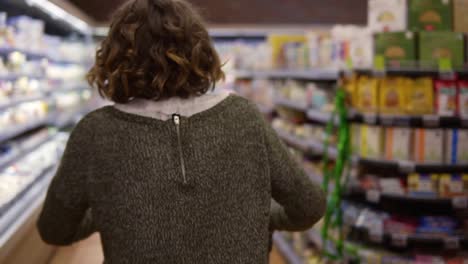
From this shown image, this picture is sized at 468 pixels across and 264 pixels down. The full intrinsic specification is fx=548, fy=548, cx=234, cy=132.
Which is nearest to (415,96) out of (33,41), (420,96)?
(420,96)

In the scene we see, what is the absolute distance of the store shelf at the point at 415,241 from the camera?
329cm

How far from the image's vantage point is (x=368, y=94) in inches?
133

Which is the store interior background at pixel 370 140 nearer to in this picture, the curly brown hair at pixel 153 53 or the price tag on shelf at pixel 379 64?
the price tag on shelf at pixel 379 64

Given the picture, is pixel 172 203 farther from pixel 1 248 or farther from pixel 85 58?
pixel 85 58

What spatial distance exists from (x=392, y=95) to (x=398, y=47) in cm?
29

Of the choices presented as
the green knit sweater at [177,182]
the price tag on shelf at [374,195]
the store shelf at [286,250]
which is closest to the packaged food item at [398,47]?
the price tag on shelf at [374,195]

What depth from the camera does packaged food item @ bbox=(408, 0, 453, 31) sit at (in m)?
3.36

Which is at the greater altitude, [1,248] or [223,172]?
[223,172]

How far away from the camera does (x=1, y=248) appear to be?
3158mm

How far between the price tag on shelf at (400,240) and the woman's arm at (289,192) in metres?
1.88

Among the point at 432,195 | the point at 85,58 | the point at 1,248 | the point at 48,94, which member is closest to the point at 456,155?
the point at 432,195

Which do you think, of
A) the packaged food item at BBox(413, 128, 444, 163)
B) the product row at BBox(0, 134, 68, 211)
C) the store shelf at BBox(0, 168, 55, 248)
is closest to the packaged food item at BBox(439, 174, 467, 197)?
the packaged food item at BBox(413, 128, 444, 163)

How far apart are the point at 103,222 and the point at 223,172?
34 centimetres

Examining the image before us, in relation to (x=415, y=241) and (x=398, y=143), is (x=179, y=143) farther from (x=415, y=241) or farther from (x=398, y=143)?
(x=415, y=241)
